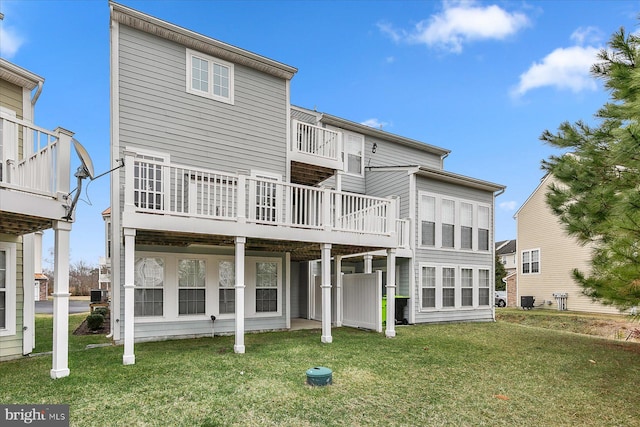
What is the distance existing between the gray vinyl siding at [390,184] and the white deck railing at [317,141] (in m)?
3.24

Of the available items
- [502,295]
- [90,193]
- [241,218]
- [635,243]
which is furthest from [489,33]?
[502,295]

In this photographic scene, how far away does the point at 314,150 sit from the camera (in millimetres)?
11484

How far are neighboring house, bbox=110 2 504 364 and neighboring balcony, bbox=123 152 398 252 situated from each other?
3 centimetres

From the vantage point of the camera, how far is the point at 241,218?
7938mm

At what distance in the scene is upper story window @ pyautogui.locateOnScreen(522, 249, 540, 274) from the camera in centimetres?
2383

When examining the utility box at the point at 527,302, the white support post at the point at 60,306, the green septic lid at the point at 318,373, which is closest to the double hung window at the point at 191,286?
the white support post at the point at 60,306

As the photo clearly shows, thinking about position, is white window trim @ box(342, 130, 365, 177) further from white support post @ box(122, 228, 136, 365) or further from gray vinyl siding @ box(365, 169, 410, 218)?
white support post @ box(122, 228, 136, 365)

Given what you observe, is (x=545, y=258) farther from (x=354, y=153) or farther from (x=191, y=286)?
(x=191, y=286)

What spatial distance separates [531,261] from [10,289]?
25489 millimetres

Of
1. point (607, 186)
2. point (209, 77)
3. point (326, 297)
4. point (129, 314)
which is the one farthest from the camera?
point (209, 77)

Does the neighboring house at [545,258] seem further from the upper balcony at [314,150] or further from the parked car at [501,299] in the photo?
the upper balcony at [314,150]

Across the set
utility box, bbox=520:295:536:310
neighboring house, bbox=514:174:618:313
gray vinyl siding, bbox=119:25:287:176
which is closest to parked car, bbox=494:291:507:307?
neighboring house, bbox=514:174:618:313

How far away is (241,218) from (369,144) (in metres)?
9.19

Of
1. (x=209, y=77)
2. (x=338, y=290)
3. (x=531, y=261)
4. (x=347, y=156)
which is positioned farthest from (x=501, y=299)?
(x=209, y=77)
